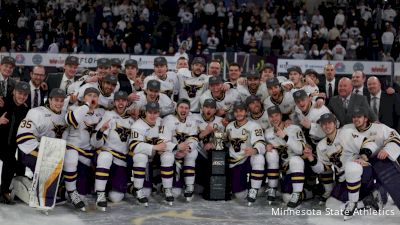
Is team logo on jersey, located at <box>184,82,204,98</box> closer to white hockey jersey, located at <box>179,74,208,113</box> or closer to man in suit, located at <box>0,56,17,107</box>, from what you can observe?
white hockey jersey, located at <box>179,74,208,113</box>

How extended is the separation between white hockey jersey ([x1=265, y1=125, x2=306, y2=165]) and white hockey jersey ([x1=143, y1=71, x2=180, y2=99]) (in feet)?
4.02

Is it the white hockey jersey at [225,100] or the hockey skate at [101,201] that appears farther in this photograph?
the white hockey jersey at [225,100]

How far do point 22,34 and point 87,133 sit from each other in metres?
11.1

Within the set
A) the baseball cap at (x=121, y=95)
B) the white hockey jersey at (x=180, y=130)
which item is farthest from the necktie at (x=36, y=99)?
the white hockey jersey at (x=180, y=130)

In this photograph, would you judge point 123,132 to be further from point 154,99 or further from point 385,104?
point 385,104

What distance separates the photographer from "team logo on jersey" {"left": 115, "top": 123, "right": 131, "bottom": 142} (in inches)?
248

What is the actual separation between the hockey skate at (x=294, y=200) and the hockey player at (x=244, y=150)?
1.26ft

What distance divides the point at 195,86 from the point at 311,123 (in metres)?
1.43

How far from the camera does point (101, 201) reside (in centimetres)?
596

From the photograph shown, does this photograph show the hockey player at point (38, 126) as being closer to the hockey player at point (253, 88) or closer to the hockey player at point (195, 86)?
the hockey player at point (195, 86)

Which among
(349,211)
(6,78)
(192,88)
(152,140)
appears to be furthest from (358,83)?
(6,78)

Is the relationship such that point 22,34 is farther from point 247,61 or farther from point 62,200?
point 62,200

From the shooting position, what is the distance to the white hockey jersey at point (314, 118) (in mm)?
6426

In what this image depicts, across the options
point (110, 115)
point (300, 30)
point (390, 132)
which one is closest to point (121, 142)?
point (110, 115)
